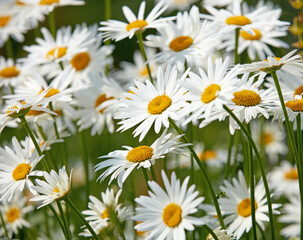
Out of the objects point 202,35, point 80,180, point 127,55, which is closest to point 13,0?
point 80,180

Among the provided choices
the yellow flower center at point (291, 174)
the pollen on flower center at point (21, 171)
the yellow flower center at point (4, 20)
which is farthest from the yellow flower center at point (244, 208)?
the yellow flower center at point (4, 20)

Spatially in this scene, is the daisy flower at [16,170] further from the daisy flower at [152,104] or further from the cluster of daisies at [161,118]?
the daisy flower at [152,104]

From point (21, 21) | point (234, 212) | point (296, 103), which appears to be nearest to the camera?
point (296, 103)

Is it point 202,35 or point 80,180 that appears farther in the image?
point 80,180

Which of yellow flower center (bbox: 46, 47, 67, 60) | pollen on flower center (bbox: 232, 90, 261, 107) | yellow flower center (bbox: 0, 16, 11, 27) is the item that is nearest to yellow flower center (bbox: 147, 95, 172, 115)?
pollen on flower center (bbox: 232, 90, 261, 107)

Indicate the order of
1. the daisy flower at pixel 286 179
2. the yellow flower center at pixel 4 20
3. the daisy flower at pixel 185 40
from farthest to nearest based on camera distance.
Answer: the yellow flower center at pixel 4 20, the daisy flower at pixel 286 179, the daisy flower at pixel 185 40

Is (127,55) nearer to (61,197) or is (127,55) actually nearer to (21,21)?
(21,21)
